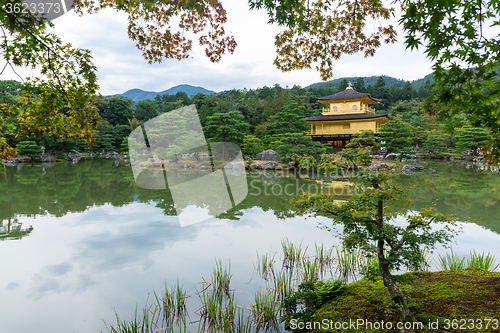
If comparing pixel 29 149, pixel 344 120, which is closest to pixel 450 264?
pixel 344 120

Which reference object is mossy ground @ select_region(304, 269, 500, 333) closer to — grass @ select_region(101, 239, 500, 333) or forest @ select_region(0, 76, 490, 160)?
grass @ select_region(101, 239, 500, 333)

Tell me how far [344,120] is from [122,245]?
1824 centimetres

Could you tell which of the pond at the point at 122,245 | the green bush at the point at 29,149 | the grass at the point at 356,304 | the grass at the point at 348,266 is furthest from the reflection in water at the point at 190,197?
the green bush at the point at 29,149

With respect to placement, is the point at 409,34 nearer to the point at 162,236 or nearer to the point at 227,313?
the point at 227,313

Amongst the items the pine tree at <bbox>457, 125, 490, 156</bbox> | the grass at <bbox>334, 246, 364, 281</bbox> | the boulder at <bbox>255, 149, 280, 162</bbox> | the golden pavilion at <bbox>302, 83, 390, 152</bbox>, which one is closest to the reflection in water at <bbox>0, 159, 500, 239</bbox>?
the grass at <bbox>334, 246, 364, 281</bbox>

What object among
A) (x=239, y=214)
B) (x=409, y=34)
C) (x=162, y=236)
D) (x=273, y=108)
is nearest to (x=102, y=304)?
(x=162, y=236)

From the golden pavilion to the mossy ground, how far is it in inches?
685

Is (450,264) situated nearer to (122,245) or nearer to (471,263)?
(471,263)

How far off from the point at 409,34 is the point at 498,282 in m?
1.95

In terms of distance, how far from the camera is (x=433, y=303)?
1.81 meters

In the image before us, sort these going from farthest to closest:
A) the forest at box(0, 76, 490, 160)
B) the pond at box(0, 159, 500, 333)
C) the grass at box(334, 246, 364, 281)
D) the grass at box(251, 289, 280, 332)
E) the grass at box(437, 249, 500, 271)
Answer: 1. the forest at box(0, 76, 490, 160)
2. the grass at box(334, 246, 364, 281)
3. the grass at box(437, 249, 500, 271)
4. the pond at box(0, 159, 500, 333)
5. the grass at box(251, 289, 280, 332)

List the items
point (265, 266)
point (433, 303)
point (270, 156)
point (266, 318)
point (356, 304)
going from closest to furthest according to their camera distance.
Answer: point (433, 303) → point (356, 304) → point (266, 318) → point (265, 266) → point (270, 156)

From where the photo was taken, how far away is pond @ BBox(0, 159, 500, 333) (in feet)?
8.39

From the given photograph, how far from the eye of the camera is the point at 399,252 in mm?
1658
